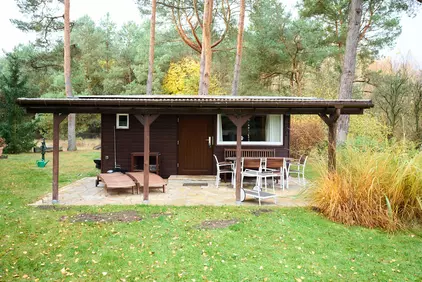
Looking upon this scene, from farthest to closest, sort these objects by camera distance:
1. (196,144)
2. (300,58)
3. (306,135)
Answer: (300,58), (306,135), (196,144)

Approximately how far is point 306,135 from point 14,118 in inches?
543

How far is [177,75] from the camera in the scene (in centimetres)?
2355

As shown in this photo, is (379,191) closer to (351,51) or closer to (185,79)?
(351,51)

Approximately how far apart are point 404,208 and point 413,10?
10073 mm

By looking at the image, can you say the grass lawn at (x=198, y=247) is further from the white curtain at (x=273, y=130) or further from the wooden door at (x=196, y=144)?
the wooden door at (x=196, y=144)

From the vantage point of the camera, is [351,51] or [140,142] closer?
[140,142]

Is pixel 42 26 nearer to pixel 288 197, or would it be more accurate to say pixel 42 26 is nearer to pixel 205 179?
pixel 205 179

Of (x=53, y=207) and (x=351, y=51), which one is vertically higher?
(x=351, y=51)

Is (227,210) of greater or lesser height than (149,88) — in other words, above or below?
below

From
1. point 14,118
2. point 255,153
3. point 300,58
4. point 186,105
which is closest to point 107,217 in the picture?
point 186,105

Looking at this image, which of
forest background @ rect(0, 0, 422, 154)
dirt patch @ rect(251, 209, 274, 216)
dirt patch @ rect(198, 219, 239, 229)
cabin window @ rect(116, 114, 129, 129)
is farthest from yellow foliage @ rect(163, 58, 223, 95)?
dirt patch @ rect(198, 219, 239, 229)

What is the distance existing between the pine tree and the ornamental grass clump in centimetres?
1512

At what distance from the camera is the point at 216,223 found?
4.96 m

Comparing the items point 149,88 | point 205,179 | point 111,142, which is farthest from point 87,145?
point 205,179
